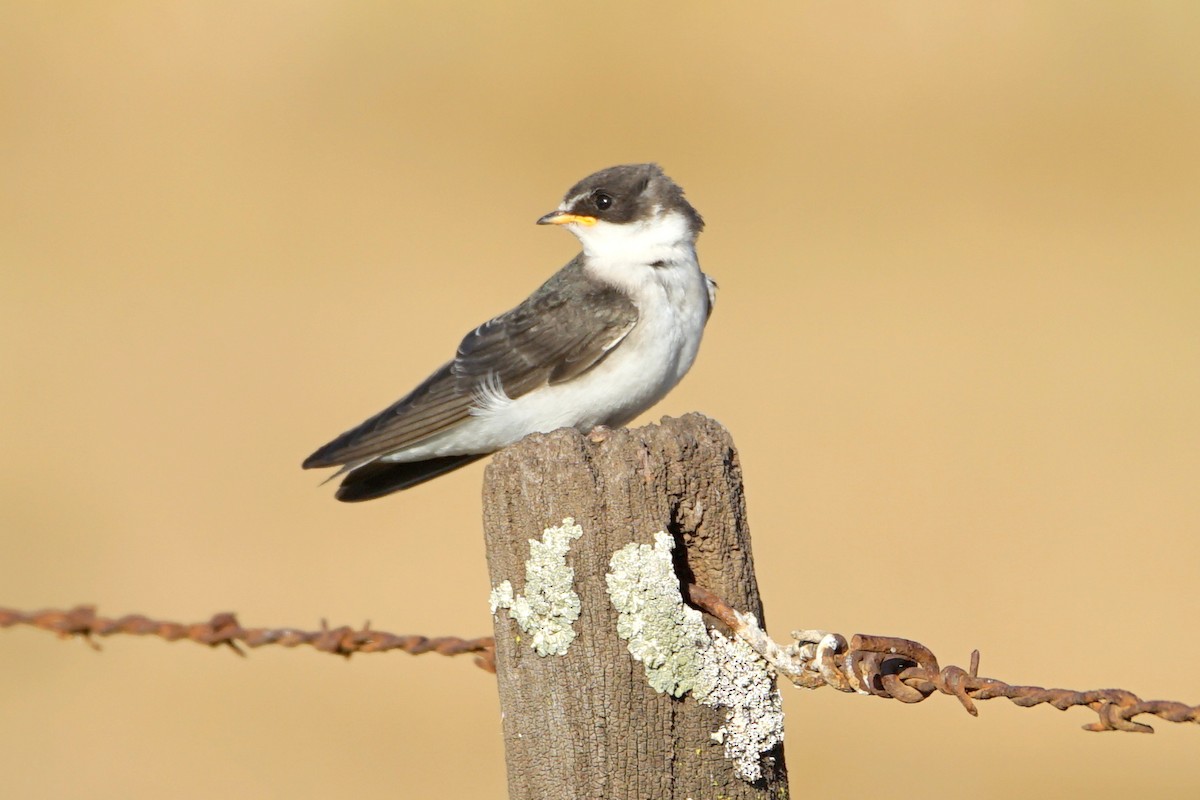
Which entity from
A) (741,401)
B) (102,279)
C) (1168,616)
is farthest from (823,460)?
(102,279)

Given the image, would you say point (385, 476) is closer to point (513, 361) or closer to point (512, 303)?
point (513, 361)

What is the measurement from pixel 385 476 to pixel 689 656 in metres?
2.79

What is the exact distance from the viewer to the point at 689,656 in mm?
2885

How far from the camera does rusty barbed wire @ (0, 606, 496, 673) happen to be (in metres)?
3.65

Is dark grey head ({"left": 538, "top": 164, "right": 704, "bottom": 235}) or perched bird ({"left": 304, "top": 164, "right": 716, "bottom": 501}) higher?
dark grey head ({"left": 538, "top": 164, "right": 704, "bottom": 235})

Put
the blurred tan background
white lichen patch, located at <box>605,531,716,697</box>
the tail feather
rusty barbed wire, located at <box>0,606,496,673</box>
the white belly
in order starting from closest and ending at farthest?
white lichen patch, located at <box>605,531,716,697</box> < rusty barbed wire, located at <box>0,606,496,673</box> < the white belly < the tail feather < the blurred tan background

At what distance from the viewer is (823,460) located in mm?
11258

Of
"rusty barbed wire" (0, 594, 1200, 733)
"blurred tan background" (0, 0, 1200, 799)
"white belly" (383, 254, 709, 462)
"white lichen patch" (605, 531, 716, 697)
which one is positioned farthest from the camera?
A: "blurred tan background" (0, 0, 1200, 799)

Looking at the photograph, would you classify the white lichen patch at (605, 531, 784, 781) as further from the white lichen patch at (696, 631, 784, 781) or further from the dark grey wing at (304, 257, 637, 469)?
the dark grey wing at (304, 257, 637, 469)

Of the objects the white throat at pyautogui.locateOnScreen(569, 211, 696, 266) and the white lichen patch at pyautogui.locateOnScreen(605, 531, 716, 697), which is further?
the white throat at pyautogui.locateOnScreen(569, 211, 696, 266)

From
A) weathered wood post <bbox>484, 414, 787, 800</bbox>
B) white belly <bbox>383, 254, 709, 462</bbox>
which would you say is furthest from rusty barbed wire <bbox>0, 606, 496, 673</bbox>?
white belly <bbox>383, 254, 709, 462</bbox>

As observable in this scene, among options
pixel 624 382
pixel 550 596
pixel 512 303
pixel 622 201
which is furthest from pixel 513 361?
pixel 512 303

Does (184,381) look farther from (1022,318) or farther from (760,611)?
(760,611)

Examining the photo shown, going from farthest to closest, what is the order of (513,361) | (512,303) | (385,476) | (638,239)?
(512,303)
(638,239)
(385,476)
(513,361)
